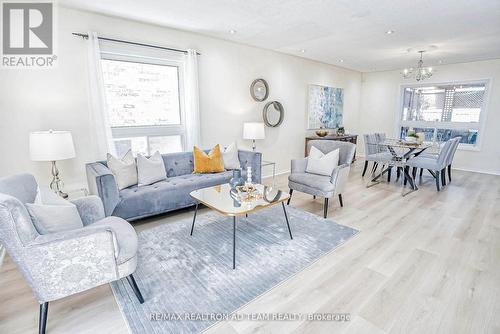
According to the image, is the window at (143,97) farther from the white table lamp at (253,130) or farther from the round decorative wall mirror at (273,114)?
the round decorative wall mirror at (273,114)

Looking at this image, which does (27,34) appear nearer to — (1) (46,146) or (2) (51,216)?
(1) (46,146)

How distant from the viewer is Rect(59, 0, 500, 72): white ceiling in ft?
9.28

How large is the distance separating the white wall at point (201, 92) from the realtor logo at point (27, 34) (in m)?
0.09

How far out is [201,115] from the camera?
424 centimetres

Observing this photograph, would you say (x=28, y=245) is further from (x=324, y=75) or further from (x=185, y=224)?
Result: (x=324, y=75)

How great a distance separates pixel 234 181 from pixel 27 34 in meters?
2.80

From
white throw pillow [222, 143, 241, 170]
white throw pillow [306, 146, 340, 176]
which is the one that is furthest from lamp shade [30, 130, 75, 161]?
white throw pillow [306, 146, 340, 176]

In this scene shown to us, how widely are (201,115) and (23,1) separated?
7.83 feet

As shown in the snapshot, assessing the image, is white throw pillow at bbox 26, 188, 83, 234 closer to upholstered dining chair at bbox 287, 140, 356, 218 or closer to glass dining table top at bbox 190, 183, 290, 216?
glass dining table top at bbox 190, 183, 290, 216

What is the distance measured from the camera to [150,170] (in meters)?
3.25

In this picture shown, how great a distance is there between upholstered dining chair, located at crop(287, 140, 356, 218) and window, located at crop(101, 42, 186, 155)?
192cm

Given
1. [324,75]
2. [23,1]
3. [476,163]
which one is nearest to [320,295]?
[23,1]

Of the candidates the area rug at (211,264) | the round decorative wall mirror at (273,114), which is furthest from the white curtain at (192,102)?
the round decorative wall mirror at (273,114)


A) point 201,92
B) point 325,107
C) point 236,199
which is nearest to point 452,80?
point 325,107
